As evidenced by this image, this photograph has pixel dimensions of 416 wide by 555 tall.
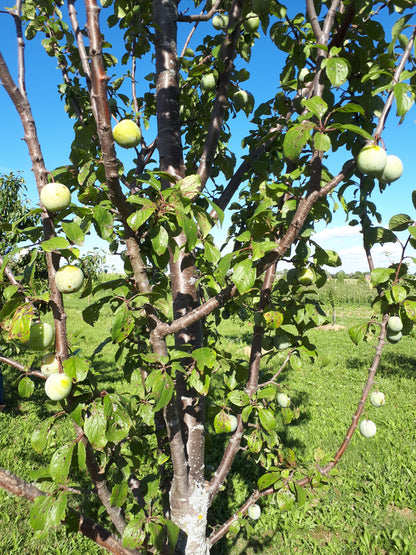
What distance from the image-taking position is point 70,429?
447cm

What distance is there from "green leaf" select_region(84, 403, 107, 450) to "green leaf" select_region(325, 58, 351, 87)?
1171mm

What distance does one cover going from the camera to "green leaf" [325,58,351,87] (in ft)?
3.19

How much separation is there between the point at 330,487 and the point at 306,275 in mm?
2953

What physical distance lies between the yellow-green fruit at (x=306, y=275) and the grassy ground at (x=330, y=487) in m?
0.48

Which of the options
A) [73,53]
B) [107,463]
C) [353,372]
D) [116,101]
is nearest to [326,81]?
[116,101]

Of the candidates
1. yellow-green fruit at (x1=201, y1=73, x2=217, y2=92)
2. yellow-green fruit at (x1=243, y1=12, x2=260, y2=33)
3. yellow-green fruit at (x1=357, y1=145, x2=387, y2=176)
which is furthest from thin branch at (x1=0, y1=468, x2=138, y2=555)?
yellow-green fruit at (x1=243, y1=12, x2=260, y2=33)

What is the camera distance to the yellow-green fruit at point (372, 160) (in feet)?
3.35

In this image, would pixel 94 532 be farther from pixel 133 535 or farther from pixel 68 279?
pixel 68 279

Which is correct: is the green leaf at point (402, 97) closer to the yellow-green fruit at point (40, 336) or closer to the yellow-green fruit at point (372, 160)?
the yellow-green fruit at point (372, 160)

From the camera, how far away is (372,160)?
3.35ft

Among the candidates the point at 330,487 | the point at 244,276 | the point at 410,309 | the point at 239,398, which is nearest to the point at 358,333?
the point at 410,309

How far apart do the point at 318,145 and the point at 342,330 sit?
1206 centimetres

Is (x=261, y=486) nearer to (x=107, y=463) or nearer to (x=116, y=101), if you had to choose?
(x=107, y=463)

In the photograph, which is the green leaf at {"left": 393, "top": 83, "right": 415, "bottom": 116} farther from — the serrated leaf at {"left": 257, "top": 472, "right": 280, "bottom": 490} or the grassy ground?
the serrated leaf at {"left": 257, "top": 472, "right": 280, "bottom": 490}
